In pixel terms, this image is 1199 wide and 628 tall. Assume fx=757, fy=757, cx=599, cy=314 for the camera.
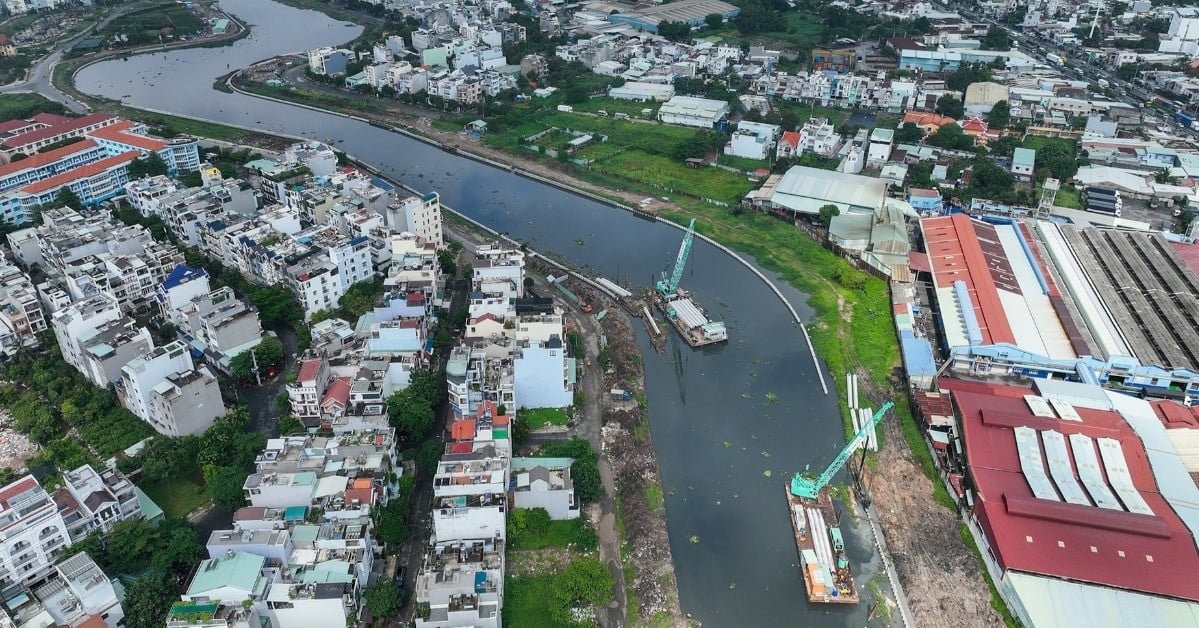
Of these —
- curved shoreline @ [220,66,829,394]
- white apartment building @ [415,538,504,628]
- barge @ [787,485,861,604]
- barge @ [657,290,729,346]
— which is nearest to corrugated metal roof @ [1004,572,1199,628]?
barge @ [787,485,861,604]

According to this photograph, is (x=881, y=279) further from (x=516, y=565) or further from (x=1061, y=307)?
(x=516, y=565)

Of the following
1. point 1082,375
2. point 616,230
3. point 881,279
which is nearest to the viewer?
point 1082,375

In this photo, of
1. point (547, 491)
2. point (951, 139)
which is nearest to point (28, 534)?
point (547, 491)

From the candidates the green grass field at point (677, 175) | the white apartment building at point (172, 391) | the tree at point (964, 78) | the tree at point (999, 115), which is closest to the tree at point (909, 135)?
the tree at point (999, 115)

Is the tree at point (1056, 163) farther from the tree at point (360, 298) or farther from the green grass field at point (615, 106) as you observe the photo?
the tree at point (360, 298)

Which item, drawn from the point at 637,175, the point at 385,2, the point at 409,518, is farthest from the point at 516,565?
the point at 385,2

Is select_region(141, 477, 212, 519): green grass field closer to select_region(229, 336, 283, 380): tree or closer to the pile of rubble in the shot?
select_region(229, 336, 283, 380): tree

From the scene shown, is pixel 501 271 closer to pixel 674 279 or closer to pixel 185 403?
pixel 674 279
